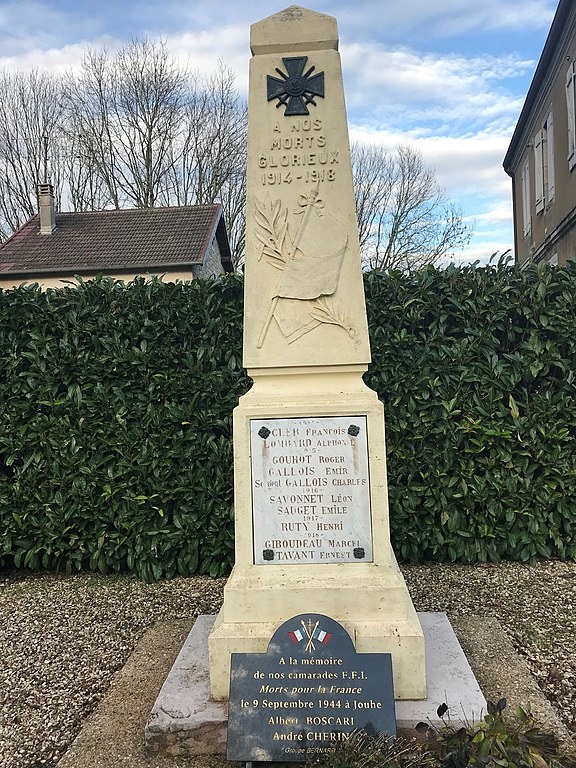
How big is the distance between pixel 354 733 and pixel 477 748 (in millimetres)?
445

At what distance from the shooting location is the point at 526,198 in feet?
53.5

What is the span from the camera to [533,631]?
3652 mm

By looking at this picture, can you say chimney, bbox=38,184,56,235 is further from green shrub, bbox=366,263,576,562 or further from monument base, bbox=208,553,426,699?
monument base, bbox=208,553,426,699

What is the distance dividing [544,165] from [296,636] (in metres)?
14.3

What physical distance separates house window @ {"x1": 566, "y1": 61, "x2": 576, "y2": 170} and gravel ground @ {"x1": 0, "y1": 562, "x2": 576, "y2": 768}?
9.31 meters

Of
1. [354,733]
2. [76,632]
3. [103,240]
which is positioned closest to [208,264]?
[103,240]

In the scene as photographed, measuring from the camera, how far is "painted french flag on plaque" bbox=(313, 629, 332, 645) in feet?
8.26

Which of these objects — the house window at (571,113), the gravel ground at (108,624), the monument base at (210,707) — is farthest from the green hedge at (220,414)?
the house window at (571,113)

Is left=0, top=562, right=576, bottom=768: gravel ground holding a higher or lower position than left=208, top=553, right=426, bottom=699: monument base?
lower

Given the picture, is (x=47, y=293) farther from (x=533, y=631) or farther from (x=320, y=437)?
(x=533, y=631)

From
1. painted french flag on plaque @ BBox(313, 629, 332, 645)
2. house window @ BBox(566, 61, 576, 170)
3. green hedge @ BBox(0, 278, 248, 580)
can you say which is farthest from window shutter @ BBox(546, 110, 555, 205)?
painted french flag on plaque @ BBox(313, 629, 332, 645)

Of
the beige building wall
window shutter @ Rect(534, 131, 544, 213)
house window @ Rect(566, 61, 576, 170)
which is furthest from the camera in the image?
window shutter @ Rect(534, 131, 544, 213)

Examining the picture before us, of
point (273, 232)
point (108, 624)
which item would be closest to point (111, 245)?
point (108, 624)

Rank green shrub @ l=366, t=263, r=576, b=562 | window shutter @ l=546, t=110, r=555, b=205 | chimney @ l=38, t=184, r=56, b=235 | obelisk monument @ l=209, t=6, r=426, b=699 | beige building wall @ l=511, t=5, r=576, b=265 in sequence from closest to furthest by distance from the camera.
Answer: obelisk monument @ l=209, t=6, r=426, b=699
green shrub @ l=366, t=263, r=576, b=562
beige building wall @ l=511, t=5, r=576, b=265
window shutter @ l=546, t=110, r=555, b=205
chimney @ l=38, t=184, r=56, b=235
